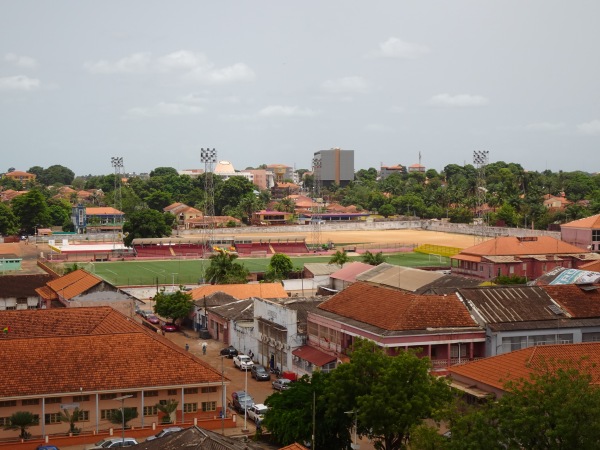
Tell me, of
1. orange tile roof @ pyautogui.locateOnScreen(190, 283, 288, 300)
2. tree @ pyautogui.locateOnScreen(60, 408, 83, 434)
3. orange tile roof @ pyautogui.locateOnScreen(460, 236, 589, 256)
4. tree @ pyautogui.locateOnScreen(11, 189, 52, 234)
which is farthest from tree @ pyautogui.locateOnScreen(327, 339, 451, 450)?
tree @ pyautogui.locateOnScreen(11, 189, 52, 234)

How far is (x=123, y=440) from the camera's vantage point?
3195 centimetres

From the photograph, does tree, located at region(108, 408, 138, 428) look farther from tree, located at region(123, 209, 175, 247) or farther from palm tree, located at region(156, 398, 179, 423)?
tree, located at region(123, 209, 175, 247)

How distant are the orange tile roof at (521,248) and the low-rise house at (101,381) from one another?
43612 mm

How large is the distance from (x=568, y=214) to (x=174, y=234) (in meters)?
62.4

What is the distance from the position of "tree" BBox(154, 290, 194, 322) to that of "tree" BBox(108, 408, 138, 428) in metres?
27.7

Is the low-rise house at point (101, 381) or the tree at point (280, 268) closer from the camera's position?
the low-rise house at point (101, 381)

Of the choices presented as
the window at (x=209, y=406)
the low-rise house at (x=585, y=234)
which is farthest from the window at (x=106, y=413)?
the low-rise house at (x=585, y=234)

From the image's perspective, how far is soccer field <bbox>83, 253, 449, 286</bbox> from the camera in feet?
296

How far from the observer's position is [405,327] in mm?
40531

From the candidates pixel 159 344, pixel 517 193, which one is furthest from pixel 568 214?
pixel 159 344

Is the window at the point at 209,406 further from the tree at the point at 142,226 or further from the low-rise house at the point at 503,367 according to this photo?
the tree at the point at 142,226

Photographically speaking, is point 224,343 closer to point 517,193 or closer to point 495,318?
point 495,318

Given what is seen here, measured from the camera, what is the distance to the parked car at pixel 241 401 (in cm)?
3850

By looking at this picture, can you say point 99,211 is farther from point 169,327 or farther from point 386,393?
point 386,393
